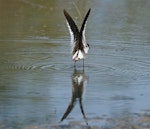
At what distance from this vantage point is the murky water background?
9.91m

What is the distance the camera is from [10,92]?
10.9 m

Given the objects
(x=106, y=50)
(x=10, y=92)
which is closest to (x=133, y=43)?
(x=106, y=50)

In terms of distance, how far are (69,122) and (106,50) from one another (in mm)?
5324

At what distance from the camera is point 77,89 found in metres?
11.3

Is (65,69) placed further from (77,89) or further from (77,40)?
(77,89)

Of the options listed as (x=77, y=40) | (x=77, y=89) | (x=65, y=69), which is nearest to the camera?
(x=77, y=89)

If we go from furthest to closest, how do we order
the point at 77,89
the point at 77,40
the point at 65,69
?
the point at 65,69
the point at 77,40
the point at 77,89

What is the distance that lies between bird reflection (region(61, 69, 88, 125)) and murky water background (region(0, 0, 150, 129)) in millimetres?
58

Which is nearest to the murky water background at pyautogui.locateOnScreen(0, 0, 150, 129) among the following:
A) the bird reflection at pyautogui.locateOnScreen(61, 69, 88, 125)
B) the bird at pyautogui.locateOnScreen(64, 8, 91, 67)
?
the bird reflection at pyautogui.locateOnScreen(61, 69, 88, 125)

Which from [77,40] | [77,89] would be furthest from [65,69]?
[77,89]

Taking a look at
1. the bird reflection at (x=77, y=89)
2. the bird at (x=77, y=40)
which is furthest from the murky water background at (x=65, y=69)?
the bird at (x=77, y=40)

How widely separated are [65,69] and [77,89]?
136 cm

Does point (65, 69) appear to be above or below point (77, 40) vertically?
below

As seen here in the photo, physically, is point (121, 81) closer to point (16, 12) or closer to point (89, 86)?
point (89, 86)
